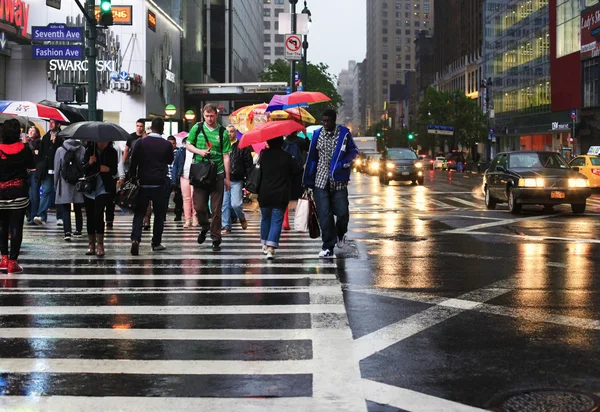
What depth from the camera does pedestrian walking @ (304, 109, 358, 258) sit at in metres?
11.2

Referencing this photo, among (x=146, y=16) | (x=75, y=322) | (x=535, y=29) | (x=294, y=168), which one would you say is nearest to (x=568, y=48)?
(x=535, y=29)

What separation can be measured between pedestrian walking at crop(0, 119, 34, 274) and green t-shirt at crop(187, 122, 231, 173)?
112 inches

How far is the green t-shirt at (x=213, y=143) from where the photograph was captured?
1254 cm

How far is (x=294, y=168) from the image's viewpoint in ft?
37.7

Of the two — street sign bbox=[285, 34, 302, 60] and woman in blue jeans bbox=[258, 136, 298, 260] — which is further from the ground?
street sign bbox=[285, 34, 302, 60]

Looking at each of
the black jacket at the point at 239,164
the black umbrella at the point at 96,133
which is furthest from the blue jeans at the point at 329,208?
the black jacket at the point at 239,164

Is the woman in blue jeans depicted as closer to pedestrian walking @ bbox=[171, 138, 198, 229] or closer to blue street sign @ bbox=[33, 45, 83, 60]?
pedestrian walking @ bbox=[171, 138, 198, 229]

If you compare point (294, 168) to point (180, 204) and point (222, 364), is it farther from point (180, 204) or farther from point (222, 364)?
point (180, 204)

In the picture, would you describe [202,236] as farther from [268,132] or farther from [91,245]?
[268,132]

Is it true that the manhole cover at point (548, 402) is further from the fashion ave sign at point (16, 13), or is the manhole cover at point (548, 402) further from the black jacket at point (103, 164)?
the fashion ave sign at point (16, 13)

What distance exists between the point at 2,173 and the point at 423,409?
7.21 metres

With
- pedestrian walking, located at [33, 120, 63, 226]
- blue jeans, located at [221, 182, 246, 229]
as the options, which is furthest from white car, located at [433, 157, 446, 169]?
blue jeans, located at [221, 182, 246, 229]

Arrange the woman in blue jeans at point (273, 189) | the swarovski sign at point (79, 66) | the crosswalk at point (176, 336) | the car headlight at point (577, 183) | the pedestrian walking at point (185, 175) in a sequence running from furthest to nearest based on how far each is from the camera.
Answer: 1. the swarovski sign at point (79, 66)
2. the car headlight at point (577, 183)
3. the pedestrian walking at point (185, 175)
4. the woman in blue jeans at point (273, 189)
5. the crosswalk at point (176, 336)

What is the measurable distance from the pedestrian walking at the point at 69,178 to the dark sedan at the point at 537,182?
10.4 meters
